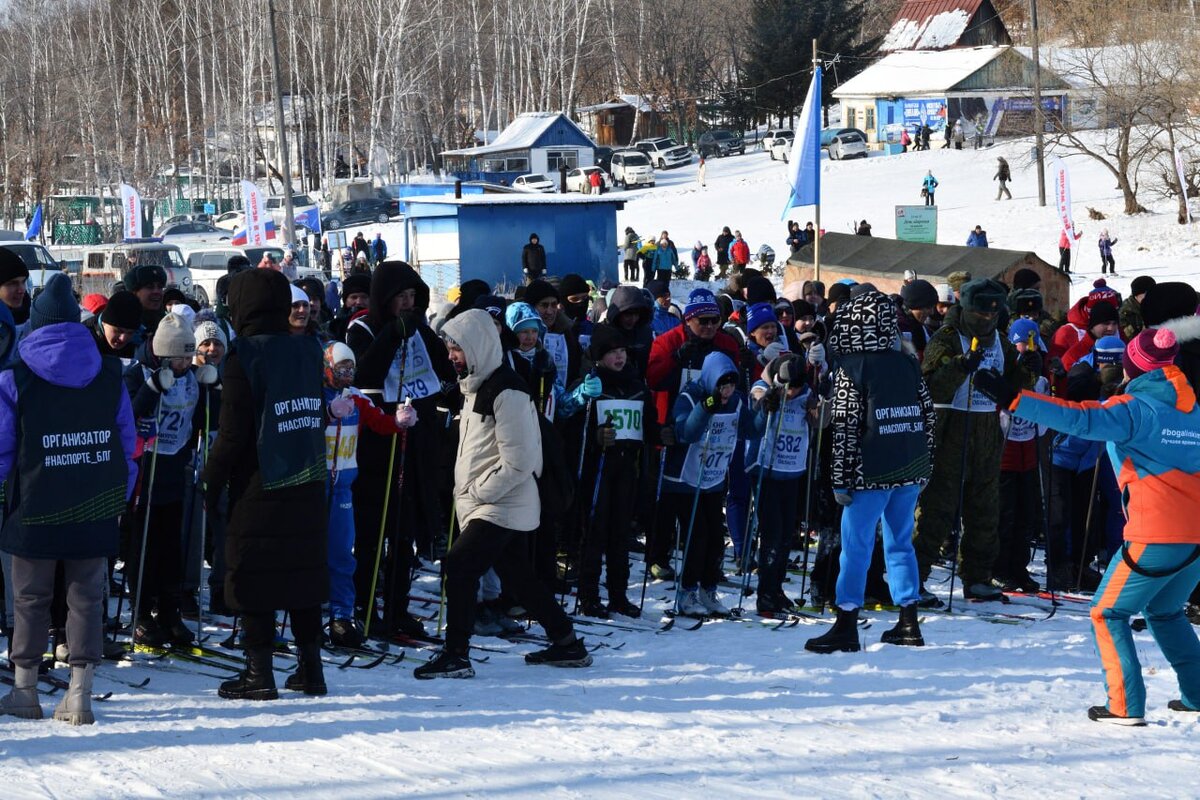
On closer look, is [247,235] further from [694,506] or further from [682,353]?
[694,506]

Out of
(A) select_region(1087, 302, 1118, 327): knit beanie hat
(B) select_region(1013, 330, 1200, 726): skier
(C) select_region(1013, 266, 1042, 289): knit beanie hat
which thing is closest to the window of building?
(C) select_region(1013, 266, 1042, 289): knit beanie hat

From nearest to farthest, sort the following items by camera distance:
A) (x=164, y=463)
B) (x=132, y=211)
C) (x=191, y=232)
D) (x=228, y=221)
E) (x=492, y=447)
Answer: (x=492, y=447)
(x=164, y=463)
(x=132, y=211)
(x=191, y=232)
(x=228, y=221)

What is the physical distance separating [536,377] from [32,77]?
58585 millimetres

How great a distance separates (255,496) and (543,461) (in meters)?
1.28

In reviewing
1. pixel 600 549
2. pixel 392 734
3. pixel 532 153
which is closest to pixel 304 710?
pixel 392 734

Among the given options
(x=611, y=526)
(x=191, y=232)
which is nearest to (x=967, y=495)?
(x=611, y=526)

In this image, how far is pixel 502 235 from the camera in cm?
3281

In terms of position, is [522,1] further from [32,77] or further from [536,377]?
[536,377]

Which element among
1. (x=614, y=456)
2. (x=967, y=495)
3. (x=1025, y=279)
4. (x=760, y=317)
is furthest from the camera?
(x=1025, y=279)

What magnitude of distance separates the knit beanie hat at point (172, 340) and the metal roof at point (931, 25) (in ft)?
236

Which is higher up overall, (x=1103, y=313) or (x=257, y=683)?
(x=1103, y=313)

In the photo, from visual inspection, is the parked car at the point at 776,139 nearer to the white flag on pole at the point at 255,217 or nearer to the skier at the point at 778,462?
Answer: the white flag on pole at the point at 255,217

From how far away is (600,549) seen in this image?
7594 mm

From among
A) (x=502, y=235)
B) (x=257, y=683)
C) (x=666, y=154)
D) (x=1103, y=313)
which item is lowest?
(x=257, y=683)
